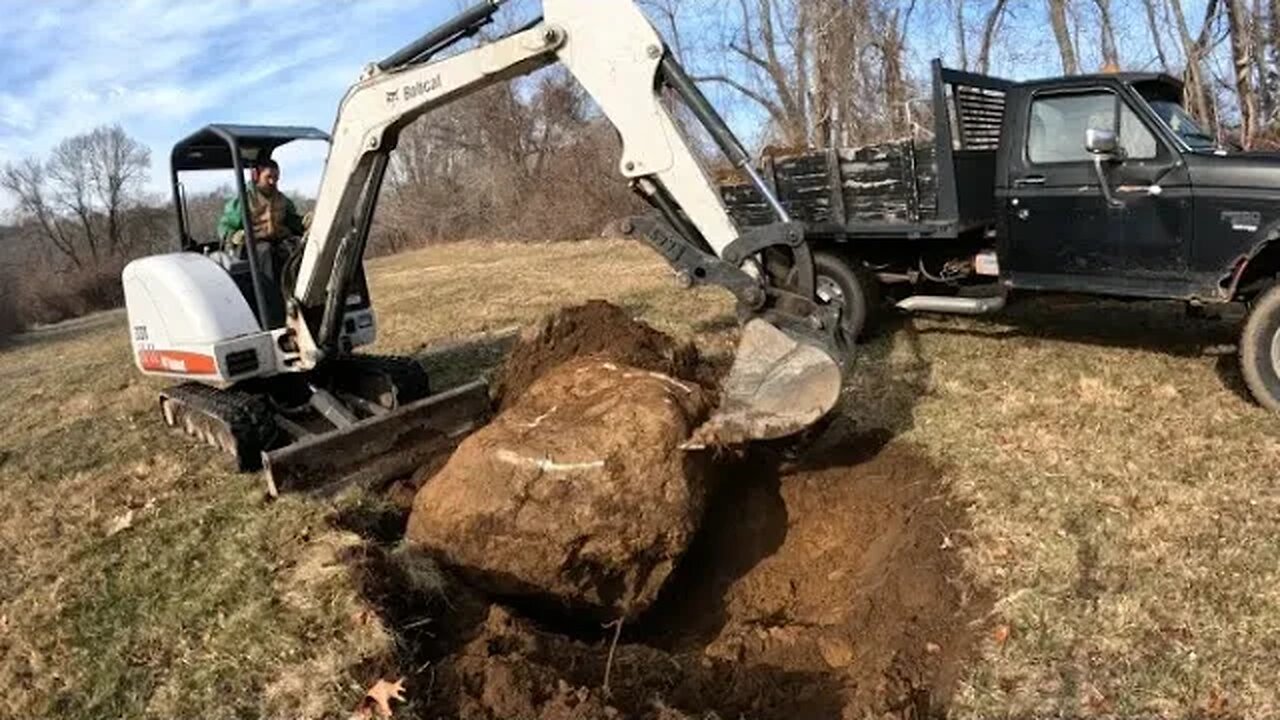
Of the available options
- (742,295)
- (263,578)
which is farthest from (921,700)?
(263,578)

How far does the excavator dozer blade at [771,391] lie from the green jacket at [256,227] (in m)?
3.74

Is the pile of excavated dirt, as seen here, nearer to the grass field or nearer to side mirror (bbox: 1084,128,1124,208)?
the grass field

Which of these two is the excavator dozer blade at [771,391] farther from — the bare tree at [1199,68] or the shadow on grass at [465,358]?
the bare tree at [1199,68]

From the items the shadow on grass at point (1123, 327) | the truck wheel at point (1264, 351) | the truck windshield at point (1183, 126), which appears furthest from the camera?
the shadow on grass at point (1123, 327)

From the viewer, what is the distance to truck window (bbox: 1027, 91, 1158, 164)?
6922mm


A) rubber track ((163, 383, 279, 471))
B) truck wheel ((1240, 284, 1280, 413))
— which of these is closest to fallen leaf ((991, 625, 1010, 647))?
truck wheel ((1240, 284, 1280, 413))

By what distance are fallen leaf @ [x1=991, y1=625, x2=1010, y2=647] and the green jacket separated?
546 cm

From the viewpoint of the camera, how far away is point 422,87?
5.99m

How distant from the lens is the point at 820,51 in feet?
71.8

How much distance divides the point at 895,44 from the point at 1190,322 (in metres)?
14.7

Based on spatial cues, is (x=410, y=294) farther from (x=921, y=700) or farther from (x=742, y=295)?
(x=921, y=700)

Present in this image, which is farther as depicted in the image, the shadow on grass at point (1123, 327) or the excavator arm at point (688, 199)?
the shadow on grass at point (1123, 327)

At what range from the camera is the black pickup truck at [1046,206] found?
643cm

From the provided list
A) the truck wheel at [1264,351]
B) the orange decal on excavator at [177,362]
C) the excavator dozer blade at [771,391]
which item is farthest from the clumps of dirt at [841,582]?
the orange decal on excavator at [177,362]
